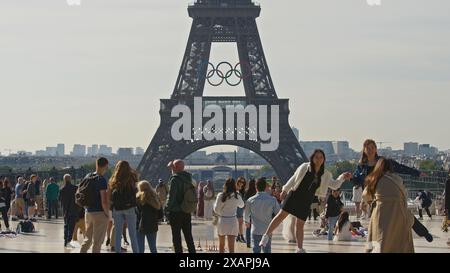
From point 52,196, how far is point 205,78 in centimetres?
4387

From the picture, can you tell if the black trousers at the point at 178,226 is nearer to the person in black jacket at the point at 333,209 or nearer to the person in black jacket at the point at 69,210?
the person in black jacket at the point at 69,210

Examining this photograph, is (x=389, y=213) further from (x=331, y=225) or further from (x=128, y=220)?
(x=331, y=225)

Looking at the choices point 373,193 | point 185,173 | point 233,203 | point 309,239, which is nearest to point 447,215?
point 309,239

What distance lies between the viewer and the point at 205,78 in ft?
229

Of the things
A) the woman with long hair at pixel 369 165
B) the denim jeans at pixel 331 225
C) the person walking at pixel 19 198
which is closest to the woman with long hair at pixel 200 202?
the person walking at pixel 19 198

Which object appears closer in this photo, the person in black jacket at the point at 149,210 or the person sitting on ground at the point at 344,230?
the person in black jacket at the point at 149,210

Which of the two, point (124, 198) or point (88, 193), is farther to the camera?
point (124, 198)

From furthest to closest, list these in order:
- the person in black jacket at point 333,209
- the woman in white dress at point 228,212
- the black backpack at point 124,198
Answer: the person in black jacket at point 333,209 < the woman in white dress at point 228,212 < the black backpack at point 124,198

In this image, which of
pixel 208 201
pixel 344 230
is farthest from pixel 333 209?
pixel 208 201

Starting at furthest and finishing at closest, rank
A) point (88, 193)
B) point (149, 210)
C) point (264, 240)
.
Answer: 1. point (149, 210)
2. point (88, 193)
3. point (264, 240)

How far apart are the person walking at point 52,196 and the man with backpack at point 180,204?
39.8 feet

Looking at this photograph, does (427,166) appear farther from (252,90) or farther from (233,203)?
(233,203)

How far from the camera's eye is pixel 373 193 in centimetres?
1180

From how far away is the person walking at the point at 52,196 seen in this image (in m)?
26.1
